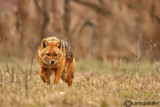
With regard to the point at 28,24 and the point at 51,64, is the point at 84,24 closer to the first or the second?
the point at 28,24

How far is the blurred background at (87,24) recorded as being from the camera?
17875 millimetres

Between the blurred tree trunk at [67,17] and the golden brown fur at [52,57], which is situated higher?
the blurred tree trunk at [67,17]

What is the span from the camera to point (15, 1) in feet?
59.1

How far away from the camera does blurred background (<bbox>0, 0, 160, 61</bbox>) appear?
58.6 ft

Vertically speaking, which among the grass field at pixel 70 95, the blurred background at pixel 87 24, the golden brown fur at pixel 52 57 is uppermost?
the blurred background at pixel 87 24

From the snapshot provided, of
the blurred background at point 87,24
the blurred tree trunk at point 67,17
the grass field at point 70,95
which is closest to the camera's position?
the grass field at point 70,95


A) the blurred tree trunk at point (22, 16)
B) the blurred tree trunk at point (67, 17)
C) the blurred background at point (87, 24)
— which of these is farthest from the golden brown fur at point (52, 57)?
the blurred tree trunk at point (67, 17)

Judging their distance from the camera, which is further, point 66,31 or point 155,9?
point 155,9

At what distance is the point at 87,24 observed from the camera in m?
19.0

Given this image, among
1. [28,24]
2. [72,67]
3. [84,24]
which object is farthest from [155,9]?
[72,67]

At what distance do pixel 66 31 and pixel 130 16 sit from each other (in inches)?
154

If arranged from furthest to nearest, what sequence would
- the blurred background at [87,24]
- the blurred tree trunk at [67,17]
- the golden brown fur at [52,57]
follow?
the blurred tree trunk at [67,17], the blurred background at [87,24], the golden brown fur at [52,57]

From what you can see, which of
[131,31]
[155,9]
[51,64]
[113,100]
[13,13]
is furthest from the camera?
[155,9]

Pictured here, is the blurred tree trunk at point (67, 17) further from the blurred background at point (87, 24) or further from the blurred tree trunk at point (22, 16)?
the blurred tree trunk at point (22, 16)
